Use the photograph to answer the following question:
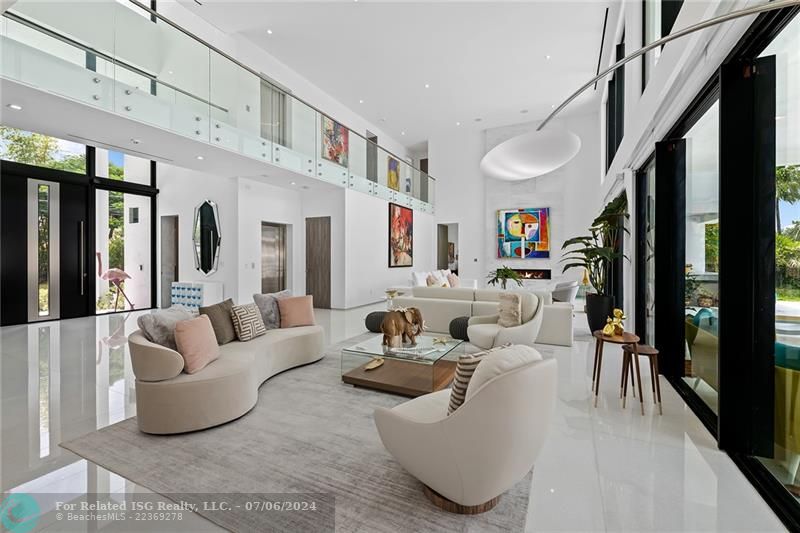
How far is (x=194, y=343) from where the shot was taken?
9.53ft

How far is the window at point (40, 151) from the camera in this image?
6559mm

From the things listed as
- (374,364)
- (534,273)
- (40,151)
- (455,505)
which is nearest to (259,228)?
(40,151)

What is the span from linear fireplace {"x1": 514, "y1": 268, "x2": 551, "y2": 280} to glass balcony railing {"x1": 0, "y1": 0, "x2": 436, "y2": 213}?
274 inches

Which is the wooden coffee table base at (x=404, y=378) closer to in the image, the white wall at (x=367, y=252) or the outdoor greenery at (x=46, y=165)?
the white wall at (x=367, y=252)

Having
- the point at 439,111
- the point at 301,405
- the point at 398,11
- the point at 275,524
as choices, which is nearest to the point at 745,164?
the point at 275,524

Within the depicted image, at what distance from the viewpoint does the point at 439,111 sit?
11.3 metres

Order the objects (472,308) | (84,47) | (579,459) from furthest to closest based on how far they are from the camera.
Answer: (472,308), (84,47), (579,459)

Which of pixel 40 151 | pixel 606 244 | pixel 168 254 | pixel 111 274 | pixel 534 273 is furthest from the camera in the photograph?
pixel 534 273

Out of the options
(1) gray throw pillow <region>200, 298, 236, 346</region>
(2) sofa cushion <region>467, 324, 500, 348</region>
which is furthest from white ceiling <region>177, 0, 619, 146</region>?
(1) gray throw pillow <region>200, 298, 236, 346</region>

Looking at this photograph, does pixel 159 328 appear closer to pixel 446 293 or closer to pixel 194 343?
pixel 194 343

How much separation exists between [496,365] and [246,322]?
3061 mm

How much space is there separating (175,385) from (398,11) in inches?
274

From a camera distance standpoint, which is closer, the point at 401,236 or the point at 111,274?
the point at 111,274

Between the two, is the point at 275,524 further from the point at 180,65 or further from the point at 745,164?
the point at 180,65
